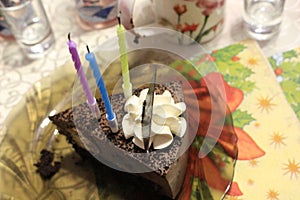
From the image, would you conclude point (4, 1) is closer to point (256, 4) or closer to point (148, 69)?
point (148, 69)

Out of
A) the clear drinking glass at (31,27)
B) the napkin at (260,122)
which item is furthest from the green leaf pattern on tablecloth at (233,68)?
the clear drinking glass at (31,27)

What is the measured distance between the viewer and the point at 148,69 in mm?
854

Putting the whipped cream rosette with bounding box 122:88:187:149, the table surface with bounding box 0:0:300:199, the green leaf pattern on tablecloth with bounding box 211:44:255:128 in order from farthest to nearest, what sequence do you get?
the table surface with bounding box 0:0:300:199 < the green leaf pattern on tablecloth with bounding box 211:44:255:128 < the whipped cream rosette with bounding box 122:88:187:149

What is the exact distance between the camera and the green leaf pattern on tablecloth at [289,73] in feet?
2.81

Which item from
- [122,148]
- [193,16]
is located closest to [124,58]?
[122,148]

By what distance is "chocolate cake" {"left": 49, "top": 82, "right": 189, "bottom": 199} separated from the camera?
72 cm

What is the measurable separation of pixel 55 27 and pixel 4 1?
5.5 inches

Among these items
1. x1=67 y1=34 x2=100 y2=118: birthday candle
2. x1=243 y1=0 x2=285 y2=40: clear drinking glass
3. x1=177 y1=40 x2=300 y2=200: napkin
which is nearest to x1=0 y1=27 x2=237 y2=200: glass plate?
x1=177 y1=40 x2=300 y2=200: napkin

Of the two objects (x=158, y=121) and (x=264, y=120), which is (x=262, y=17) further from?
(x=158, y=121)

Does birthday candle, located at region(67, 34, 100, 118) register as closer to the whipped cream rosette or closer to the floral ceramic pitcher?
the whipped cream rosette

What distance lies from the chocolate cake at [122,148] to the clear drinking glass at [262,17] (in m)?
0.26

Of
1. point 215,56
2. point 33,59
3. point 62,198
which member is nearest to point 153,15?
point 215,56

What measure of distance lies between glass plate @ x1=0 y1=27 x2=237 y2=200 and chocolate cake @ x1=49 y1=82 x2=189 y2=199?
29mm

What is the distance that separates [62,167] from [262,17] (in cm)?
51
